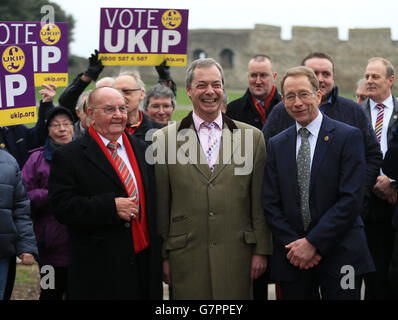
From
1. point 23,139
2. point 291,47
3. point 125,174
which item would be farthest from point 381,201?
point 291,47

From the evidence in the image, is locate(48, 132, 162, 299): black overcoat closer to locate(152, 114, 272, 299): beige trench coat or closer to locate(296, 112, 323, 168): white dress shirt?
locate(152, 114, 272, 299): beige trench coat

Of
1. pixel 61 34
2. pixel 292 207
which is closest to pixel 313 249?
pixel 292 207

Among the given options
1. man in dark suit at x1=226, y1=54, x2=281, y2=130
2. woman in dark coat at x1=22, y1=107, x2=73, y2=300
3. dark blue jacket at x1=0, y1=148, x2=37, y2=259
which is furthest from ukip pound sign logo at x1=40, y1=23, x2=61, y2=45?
man in dark suit at x1=226, y1=54, x2=281, y2=130

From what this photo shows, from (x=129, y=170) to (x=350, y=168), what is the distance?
4.81ft

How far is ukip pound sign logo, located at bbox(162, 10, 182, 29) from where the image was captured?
5.66 m

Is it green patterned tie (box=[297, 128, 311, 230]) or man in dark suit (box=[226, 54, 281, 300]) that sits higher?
man in dark suit (box=[226, 54, 281, 300])

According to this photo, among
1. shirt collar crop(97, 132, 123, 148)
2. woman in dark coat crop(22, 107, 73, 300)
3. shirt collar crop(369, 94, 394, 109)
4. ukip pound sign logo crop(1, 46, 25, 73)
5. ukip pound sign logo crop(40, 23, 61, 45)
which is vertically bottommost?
woman in dark coat crop(22, 107, 73, 300)

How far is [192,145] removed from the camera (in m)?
3.86

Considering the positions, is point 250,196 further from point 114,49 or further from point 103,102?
point 114,49

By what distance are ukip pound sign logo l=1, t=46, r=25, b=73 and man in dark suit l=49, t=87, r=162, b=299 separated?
3.95 ft

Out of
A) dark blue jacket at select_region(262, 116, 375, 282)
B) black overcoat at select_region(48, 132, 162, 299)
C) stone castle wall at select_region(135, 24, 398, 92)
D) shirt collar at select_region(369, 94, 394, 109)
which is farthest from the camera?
stone castle wall at select_region(135, 24, 398, 92)

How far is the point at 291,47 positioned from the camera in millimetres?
33781

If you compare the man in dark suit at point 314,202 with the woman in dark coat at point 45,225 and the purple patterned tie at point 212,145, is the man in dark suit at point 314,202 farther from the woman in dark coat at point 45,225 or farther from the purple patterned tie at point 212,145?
the woman in dark coat at point 45,225

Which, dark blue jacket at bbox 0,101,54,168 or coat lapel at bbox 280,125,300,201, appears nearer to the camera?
coat lapel at bbox 280,125,300,201
